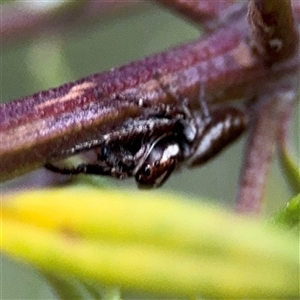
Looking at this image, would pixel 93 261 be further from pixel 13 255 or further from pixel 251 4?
pixel 251 4

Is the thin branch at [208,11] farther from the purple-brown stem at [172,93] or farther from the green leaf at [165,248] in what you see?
the green leaf at [165,248]

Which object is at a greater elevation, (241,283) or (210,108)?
(210,108)

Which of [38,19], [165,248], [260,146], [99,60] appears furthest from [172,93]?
[99,60]

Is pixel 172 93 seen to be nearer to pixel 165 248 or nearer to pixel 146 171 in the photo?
pixel 146 171

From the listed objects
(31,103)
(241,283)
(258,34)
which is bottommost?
(241,283)

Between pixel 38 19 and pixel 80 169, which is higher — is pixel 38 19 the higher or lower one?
the higher one

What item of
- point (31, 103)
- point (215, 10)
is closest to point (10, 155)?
point (31, 103)
